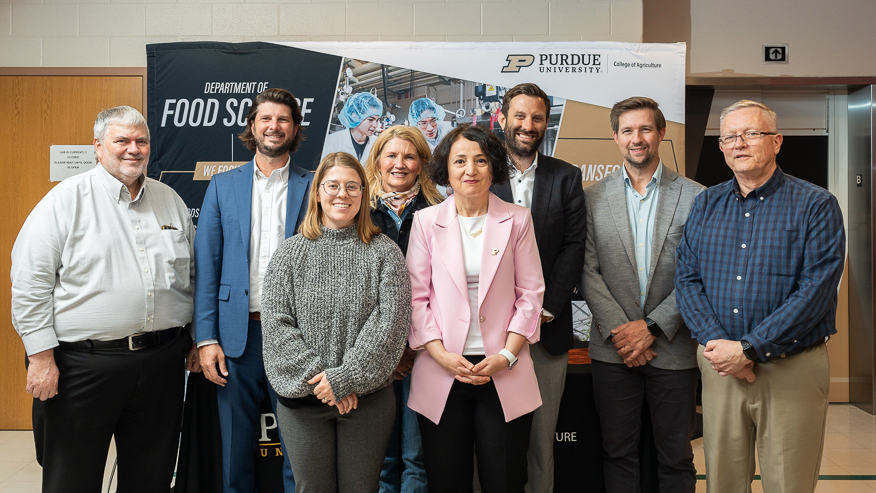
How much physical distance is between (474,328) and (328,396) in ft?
1.80

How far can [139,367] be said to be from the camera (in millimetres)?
2074

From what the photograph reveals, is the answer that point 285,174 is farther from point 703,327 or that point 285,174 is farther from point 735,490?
point 735,490

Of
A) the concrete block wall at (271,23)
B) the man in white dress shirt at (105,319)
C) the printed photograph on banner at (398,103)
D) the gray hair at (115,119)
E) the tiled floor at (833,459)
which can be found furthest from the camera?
the concrete block wall at (271,23)

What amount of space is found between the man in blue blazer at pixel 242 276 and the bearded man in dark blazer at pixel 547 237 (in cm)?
96

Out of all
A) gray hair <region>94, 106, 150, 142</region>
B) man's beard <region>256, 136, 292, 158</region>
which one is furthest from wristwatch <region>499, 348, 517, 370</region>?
gray hair <region>94, 106, 150, 142</region>

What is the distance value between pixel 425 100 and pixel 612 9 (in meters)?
1.57

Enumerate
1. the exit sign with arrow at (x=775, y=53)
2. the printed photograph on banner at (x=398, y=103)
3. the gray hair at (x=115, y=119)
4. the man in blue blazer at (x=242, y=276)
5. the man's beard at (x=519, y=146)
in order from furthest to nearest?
the exit sign with arrow at (x=775, y=53) < the printed photograph on banner at (x=398, y=103) < the man's beard at (x=519, y=146) < the man in blue blazer at (x=242, y=276) < the gray hair at (x=115, y=119)

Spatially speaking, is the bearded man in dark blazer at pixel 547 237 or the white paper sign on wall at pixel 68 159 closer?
the bearded man in dark blazer at pixel 547 237

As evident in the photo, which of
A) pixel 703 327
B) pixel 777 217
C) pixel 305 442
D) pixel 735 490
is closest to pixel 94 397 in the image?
pixel 305 442

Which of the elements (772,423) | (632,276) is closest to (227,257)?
(632,276)

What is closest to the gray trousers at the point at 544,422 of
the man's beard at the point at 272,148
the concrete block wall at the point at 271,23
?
the man's beard at the point at 272,148

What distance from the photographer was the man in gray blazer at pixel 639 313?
7.38 feet

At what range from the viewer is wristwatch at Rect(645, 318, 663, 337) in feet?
7.45

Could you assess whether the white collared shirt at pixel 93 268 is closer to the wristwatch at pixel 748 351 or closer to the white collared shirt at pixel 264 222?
the white collared shirt at pixel 264 222
